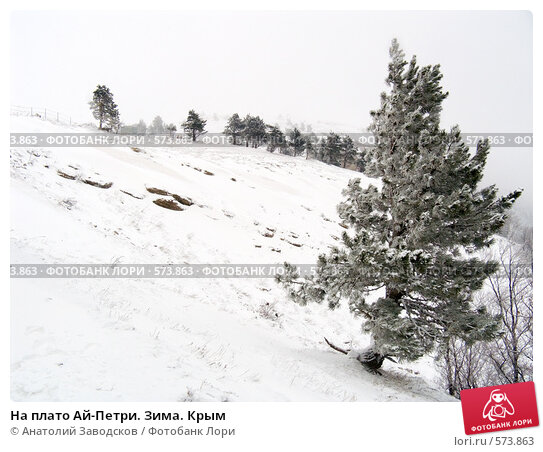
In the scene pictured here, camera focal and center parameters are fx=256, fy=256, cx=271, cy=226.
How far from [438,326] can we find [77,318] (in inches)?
334

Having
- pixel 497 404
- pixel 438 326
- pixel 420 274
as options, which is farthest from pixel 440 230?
pixel 497 404

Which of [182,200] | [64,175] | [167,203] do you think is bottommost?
[167,203]

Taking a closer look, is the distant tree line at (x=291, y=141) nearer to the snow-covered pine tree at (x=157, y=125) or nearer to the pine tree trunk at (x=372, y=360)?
the snow-covered pine tree at (x=157, y=125)

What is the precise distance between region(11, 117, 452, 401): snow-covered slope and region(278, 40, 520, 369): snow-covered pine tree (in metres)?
1.81

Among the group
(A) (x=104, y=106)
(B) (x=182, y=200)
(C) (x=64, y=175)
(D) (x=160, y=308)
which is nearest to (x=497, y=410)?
(D) (x=160, y=308)

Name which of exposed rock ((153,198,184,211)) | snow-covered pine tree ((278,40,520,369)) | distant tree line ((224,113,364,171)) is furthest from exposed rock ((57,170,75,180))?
distant tree line ((224,113,364,171))

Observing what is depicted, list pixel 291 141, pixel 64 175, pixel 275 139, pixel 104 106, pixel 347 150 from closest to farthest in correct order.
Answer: pixel 64 175, pixel 104 106, pixel 275 139, pixel 347 150, pixel 291 141

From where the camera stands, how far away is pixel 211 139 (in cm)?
5884

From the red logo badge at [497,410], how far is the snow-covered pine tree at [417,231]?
1.09m

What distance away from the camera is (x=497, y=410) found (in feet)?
17.6

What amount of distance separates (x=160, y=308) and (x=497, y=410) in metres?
8.36

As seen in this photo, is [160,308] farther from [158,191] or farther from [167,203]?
[158,191]

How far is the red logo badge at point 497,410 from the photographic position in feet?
17.4

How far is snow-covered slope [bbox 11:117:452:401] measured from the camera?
4.09 meters
